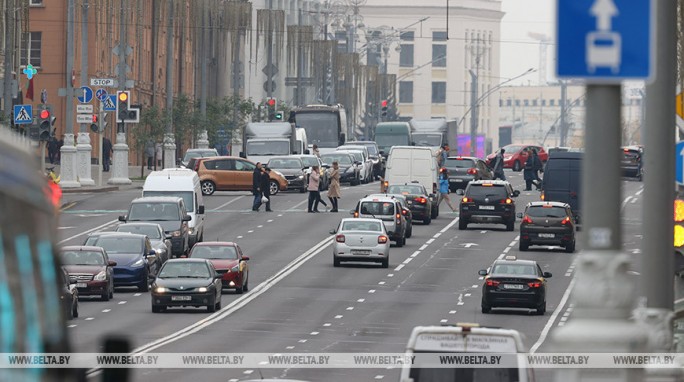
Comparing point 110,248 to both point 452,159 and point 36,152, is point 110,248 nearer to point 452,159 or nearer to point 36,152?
point 452,159

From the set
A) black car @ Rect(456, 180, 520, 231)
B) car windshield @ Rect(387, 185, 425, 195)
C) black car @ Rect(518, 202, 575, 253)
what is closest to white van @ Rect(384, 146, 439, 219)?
car windshield @ Rect(387, 185, 425, 195)

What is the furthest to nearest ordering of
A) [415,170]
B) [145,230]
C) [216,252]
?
[415,170] < [145,230] < [216,252]

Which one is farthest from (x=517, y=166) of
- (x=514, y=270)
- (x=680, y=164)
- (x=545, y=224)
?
(x=680, y=164)

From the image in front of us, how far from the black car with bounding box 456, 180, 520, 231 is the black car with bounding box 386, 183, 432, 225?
2.10m

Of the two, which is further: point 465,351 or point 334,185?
point 334,185

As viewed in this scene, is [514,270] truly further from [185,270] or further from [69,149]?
[69,149]

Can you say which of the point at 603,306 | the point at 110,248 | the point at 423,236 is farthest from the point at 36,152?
the point at 423,236

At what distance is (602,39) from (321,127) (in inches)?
3344

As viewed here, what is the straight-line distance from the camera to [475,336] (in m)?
16.1

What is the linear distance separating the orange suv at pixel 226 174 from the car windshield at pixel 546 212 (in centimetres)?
1687

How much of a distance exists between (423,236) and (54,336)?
170ft

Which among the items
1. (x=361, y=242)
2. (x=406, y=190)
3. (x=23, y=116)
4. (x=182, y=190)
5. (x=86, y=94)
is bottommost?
(x=361, y=242)

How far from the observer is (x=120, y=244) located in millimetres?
42344

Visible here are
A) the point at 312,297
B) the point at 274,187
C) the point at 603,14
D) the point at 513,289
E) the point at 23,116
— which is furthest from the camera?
the point at 274,187
